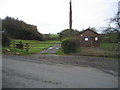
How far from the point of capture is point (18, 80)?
13.5ft

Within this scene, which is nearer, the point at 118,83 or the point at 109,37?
the point at 118,83

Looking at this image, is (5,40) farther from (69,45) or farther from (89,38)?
(89,38)

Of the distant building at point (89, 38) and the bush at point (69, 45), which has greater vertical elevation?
the distant building at point (89, 38)

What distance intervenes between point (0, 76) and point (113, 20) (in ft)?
40.2

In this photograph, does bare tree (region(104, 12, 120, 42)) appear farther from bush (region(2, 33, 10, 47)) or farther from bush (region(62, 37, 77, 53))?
bush (region(2, 33, 10, 47))

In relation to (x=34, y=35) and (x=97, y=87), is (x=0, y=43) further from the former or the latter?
(x=34, y=35)

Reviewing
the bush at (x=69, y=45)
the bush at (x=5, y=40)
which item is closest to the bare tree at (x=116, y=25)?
the bush at (x=69, y=45)

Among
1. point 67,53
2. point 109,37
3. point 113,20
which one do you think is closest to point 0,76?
point 67,53

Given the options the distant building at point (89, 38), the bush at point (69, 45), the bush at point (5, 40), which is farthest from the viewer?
the distant building at point (89, 38)

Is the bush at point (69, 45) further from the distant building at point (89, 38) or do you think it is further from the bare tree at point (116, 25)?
the distant building at point (89, 38)

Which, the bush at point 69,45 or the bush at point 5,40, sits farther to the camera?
the bush at point 5,40

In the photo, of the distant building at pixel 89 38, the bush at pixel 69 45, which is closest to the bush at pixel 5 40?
the bush at pixel 69 45

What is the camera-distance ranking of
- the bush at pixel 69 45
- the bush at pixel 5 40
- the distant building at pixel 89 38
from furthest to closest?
the distant building at pixel 89 38
the bush at pixel 5 40
the bush at pixel 69 45

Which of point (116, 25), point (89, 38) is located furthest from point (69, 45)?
point (89, 38)
